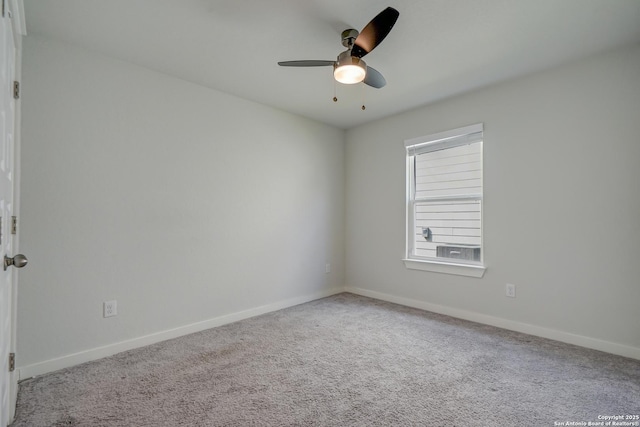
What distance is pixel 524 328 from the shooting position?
2.89 m

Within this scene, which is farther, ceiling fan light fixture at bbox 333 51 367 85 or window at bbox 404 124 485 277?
window at bbox 404 124 485 277

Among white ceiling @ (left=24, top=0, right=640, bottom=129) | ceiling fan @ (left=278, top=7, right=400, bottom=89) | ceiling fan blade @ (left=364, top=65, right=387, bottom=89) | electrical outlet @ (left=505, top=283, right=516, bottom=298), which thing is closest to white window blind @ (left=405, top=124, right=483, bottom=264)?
electrical outlet @ (left=505, top=283, right=516, bottom=298)

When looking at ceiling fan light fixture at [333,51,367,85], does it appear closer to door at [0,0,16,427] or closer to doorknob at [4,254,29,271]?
door at [0,0,16,427]

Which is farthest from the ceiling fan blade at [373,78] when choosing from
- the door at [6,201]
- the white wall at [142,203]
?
the door at [6,201]

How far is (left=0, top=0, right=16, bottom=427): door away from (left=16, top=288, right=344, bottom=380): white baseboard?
0.43 meters

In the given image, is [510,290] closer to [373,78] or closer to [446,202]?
[446,202]

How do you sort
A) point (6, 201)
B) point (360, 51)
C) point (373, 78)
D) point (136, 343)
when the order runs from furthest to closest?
point (136, 343) < point (373, 78) < point (360, 51) < point (6, 201)

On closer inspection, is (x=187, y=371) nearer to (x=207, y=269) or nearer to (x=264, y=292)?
(x=207, y=269)

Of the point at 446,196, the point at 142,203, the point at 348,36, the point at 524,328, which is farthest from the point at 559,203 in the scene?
the point at 142,203

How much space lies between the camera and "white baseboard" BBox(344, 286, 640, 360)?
2423 millimetres

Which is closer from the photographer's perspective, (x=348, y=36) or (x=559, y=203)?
(x=348, y=36)

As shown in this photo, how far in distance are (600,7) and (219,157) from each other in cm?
315

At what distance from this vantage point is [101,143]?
2.46 metres

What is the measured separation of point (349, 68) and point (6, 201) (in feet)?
6.66
